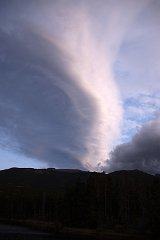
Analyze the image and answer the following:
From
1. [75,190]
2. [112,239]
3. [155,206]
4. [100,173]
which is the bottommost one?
[112,239]

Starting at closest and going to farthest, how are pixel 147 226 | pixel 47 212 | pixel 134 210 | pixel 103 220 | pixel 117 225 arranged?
pixel 147 226 → pixel 117 225 → pixel 103 220 → pixel 134 210 → pixel 47 212

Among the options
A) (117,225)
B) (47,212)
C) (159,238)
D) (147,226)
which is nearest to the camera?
(159,238)

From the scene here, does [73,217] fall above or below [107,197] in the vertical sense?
below

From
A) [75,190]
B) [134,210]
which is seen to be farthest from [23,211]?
[75,190]

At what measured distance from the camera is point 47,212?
191000 millimetres

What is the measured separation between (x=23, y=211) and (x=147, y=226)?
10470 centimetres

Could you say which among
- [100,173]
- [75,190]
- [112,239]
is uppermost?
[100,173]

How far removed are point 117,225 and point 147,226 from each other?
22674 mm

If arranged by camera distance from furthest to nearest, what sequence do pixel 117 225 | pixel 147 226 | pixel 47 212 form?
pixel 47 212, pixel 117 225, pixel 147 226

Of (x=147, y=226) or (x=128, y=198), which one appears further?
(x=128, y=198)

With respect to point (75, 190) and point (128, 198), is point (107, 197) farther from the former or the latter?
point (75, 190)

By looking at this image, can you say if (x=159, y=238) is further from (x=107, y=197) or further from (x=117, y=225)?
(x=107, y=197)

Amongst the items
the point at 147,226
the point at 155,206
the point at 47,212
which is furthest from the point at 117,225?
the point at 47,212

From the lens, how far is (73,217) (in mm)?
128875
